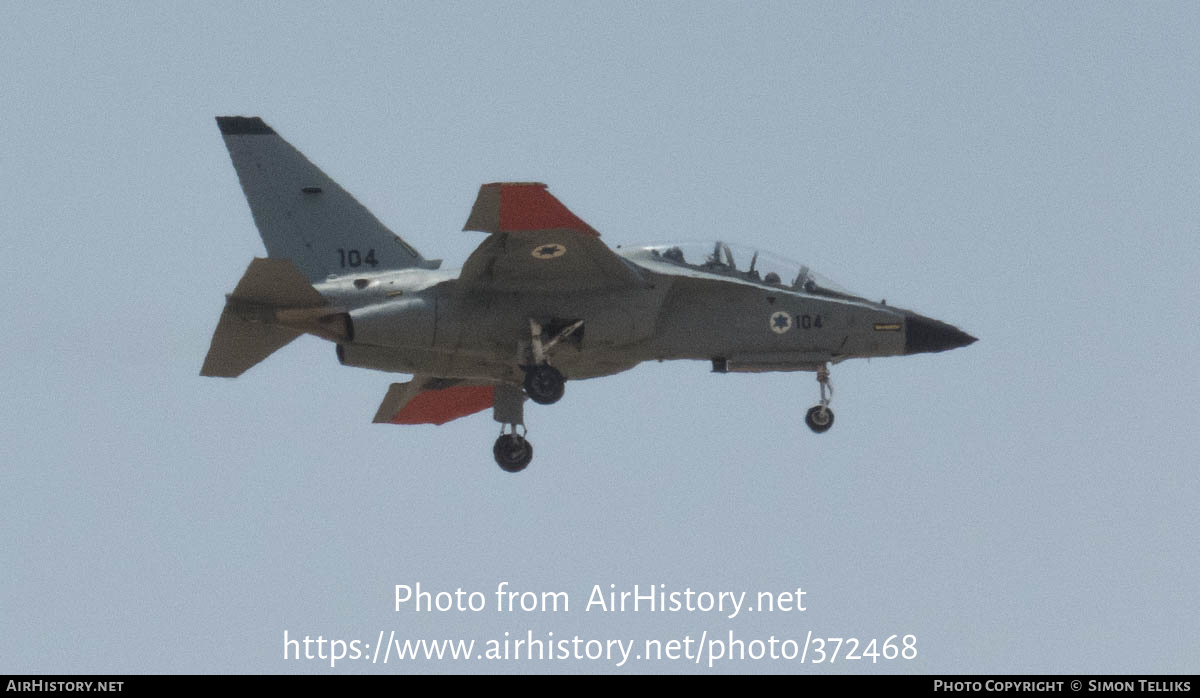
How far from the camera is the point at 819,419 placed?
32375 mm

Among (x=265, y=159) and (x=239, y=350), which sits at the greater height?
(x=265, y=159)

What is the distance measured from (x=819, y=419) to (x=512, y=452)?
15.4 feet

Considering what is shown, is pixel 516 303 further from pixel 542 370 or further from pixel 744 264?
pixel 744 264

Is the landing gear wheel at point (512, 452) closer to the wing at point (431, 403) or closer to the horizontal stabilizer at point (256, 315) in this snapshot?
the wing at point (431, 403)

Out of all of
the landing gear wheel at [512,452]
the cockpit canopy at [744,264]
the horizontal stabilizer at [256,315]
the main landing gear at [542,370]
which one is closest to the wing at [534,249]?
the main landing gear at [542,370]

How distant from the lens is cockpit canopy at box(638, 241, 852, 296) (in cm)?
3138

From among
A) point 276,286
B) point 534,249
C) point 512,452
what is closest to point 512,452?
point 512,452

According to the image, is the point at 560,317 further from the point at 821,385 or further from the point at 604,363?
the point at 821,385

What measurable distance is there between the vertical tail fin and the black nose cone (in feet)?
24.4

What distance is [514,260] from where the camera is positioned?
2961 centimetres

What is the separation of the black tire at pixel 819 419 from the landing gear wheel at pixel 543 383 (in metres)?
4.41
